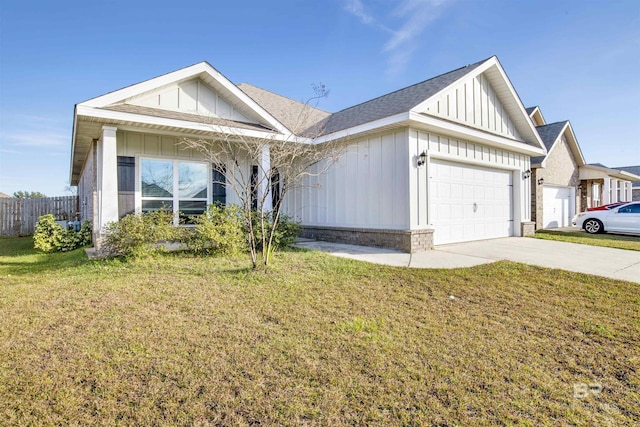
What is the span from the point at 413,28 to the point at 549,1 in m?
4.05

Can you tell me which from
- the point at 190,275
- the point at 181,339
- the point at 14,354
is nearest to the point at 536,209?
the point at 190,275

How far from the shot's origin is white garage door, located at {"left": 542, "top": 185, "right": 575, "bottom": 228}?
51.9 feet

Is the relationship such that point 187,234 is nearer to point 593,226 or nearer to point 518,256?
point 518,256

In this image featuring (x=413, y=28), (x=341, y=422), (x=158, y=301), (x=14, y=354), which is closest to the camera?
(x=341, y=422)

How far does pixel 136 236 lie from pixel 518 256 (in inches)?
340

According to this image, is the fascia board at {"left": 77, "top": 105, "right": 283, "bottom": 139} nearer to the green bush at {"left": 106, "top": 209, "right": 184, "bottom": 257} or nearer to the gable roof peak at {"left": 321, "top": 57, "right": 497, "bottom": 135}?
the green bush at {"left": 106, "top": 209, "right": 184, "bottom": 257}

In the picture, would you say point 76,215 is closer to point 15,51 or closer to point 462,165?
point 15,51

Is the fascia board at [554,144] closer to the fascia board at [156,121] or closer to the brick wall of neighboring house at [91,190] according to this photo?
the fascia board at [156,121]

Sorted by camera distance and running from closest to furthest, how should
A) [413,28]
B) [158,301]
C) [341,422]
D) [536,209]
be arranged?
1. [341,422]
2. [158,301]
3. [413,28]
4. [536,209]

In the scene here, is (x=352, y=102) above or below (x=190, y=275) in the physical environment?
above

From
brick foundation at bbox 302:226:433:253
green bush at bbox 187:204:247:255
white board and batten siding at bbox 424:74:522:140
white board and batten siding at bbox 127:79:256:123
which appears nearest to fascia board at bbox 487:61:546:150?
white board and batten siding at bbox 424:74:522:140

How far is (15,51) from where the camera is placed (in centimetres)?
1012

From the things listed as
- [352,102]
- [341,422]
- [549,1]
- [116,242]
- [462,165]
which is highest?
[549,1]

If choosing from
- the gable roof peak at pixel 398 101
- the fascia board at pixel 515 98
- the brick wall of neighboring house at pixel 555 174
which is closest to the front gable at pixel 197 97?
the gable roof peak at pixel 398 101
